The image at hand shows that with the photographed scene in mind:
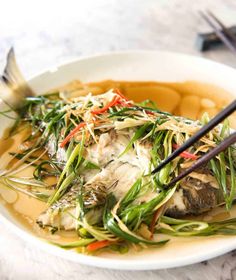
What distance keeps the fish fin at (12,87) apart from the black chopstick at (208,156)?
3.29ft

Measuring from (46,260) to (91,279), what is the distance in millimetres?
187

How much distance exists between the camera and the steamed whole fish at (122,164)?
5.53ft

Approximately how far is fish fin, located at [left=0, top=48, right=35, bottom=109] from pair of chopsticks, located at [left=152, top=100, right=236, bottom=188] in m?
0.95

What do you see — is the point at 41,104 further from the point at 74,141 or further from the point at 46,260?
the point at 46,260

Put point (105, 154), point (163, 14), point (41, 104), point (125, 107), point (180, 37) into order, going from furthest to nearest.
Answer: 1. point (163, 14)
2. point (180, 37)
3. point (41, 104)
4. point (125, 107)
5. point (105, 154)

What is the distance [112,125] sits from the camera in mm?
1913

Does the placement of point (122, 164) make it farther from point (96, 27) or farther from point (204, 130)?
point (96, 27)

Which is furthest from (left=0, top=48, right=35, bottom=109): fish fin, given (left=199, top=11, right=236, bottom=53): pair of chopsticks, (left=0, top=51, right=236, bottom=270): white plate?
(left=199, top=11, right=236, bottom=53): pair of chopsticks

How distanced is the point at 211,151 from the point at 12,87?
48.3 inches

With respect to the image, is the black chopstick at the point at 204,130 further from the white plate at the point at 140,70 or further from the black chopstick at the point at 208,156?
the white plate at the point at 140,70

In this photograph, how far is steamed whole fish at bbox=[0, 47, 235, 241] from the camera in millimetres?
1686

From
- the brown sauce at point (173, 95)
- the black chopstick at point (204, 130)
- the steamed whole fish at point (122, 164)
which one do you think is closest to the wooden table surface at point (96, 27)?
the brown sauce at point (173, 95)

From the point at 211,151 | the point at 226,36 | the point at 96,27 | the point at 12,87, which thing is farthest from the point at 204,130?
the point at 96,27

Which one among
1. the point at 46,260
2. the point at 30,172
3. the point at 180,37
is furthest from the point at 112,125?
the point at 180,37
